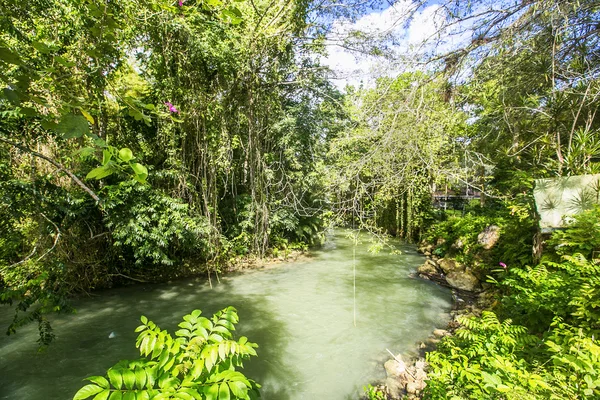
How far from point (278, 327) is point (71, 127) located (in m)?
4.06

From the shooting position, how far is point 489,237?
557 centimetres

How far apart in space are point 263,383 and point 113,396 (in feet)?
8.33

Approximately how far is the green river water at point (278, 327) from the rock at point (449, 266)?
2.49 ft

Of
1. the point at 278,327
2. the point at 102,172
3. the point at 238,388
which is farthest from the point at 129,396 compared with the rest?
the point at 278,327

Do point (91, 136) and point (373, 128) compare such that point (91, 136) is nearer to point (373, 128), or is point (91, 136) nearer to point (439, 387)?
point (439, 387)

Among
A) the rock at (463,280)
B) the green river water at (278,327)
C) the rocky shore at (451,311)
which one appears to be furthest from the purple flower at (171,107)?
the rock at (463,280)

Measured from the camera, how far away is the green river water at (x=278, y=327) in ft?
9.80

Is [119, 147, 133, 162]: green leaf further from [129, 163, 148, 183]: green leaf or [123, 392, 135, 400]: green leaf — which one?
[123, 392, 135, 400]: green leaf

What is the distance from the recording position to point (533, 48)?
3.17m

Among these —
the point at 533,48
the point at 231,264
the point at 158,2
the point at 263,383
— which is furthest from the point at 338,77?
the point at 263,383

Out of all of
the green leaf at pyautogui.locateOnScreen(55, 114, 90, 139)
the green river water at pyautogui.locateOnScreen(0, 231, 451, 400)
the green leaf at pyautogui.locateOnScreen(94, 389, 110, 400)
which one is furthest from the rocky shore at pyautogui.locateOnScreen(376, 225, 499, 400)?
the green leaf at pyautogui.locateOnScreen(55, 114, 90, 139)

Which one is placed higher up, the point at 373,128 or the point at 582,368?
the point at 373,128

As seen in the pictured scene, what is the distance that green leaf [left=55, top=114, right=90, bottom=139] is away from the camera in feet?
2.43

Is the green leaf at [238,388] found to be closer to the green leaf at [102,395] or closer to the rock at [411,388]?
the green leaf at [102,395]
